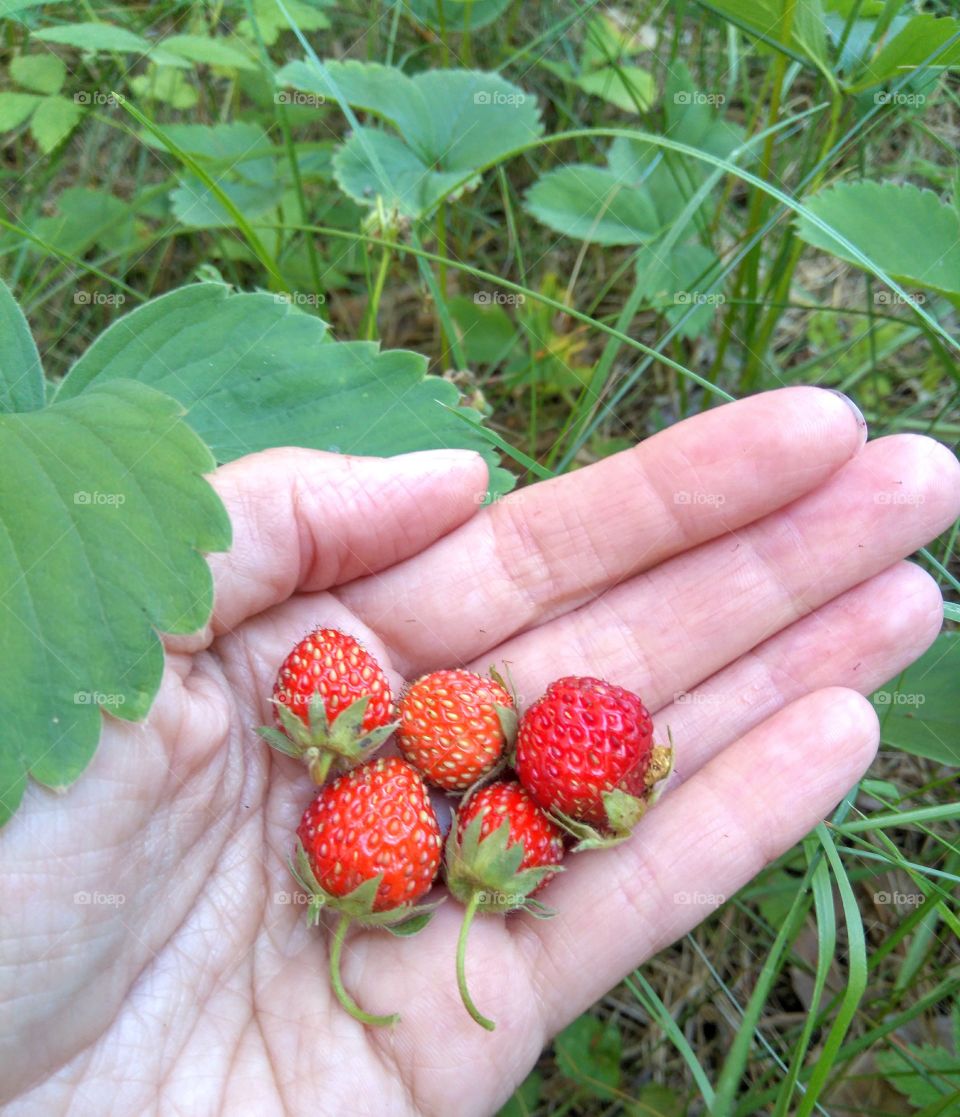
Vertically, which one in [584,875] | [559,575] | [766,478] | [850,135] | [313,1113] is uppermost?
[850,135]

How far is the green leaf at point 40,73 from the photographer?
9.45ft

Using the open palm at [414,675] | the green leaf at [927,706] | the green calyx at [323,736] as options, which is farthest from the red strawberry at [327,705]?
the green leaf at [927,706]

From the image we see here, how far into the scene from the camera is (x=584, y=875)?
200 cm

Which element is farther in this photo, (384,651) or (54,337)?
(54,337)

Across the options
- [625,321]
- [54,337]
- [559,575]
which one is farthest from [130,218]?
[559,575]

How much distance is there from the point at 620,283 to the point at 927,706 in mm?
1745

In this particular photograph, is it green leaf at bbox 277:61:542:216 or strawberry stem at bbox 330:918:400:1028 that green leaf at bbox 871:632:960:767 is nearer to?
strawberry stem at bbox 330:918:400:1028

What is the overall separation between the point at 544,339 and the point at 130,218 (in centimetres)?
138

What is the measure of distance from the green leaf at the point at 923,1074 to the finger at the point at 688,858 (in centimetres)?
59

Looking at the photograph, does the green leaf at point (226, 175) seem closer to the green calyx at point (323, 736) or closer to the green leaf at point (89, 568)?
the green leaf at point (89, 568)

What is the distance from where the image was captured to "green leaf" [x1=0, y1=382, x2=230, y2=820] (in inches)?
64.6

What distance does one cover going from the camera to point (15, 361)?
77.3 inches

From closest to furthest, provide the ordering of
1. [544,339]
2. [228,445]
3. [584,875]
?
[584,875], [228,445], [544,339]

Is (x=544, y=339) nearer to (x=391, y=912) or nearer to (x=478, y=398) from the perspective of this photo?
(x=478, y=398)
